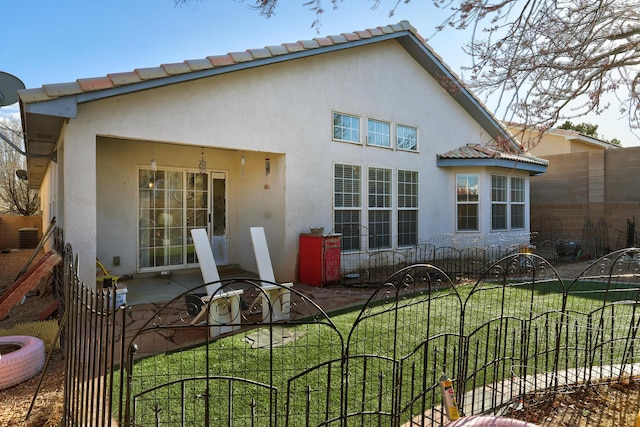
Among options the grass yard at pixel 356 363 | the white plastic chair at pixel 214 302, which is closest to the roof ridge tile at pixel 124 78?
the white plastic chair at pixel 214 302

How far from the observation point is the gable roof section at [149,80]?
5457 mm

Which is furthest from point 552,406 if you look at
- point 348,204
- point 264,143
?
point 348,204

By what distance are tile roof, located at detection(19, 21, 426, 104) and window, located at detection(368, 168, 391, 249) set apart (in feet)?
11.7

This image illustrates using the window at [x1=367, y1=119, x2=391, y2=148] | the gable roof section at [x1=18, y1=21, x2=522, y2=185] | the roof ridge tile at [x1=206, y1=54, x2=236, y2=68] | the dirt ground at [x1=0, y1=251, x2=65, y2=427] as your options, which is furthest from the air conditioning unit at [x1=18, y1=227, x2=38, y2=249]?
the window at [x1=367, y1=119, x2=391, y2=148]

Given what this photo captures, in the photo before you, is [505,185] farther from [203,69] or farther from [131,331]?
[131,331]

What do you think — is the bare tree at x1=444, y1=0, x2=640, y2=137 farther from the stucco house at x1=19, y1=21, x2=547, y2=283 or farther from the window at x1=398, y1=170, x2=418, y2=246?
the window at x1=398, y1=170, x2=418, y2=246

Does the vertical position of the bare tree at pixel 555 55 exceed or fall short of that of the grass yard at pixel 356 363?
it exceeds it

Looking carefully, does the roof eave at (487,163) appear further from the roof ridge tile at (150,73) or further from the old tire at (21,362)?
the old tire at (21,362)

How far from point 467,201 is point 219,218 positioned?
26.0 ft

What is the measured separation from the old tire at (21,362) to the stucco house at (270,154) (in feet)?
6.20

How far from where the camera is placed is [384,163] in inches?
416

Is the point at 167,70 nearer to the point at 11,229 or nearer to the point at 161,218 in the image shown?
the point at 161,218

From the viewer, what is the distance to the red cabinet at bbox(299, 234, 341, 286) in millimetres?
8320

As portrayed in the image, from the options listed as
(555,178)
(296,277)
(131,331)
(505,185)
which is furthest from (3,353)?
(555,178)
